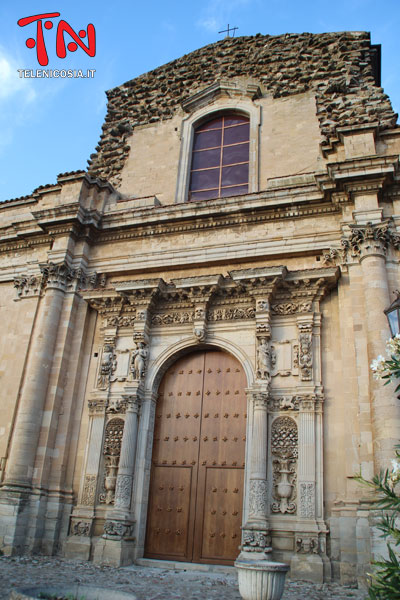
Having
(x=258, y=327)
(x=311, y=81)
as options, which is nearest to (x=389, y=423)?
(x=258, y=327)

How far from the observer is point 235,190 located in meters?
12.0

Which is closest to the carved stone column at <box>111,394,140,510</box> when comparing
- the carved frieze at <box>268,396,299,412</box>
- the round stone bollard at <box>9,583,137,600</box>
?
the carved frieze at <box>268,396,299,412</box>

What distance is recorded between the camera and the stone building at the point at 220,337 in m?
8.52

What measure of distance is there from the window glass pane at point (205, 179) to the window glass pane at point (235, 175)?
0.65 ft

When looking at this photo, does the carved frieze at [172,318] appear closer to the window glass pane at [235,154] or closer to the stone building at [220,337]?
the stone building at [220,337]

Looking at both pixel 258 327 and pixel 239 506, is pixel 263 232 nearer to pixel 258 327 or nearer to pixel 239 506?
pixel 258 327

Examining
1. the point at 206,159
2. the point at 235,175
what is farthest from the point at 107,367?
the point at 206,159

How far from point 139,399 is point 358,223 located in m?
5.05

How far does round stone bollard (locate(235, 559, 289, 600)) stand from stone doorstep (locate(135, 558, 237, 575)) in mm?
3563

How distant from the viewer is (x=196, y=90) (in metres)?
13.6

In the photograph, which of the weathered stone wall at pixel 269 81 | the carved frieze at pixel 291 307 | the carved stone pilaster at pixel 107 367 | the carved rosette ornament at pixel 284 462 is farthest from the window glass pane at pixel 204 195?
the carved rosette ornament at pixel 284 462

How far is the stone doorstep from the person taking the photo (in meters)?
8.40

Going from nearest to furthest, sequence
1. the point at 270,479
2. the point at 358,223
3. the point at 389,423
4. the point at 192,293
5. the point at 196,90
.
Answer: the point at 389,423, the point at 270,479, the point at 358,223, the point at 192,293, the point at 196,90

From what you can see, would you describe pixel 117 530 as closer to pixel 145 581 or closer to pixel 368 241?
pixel 145 581
